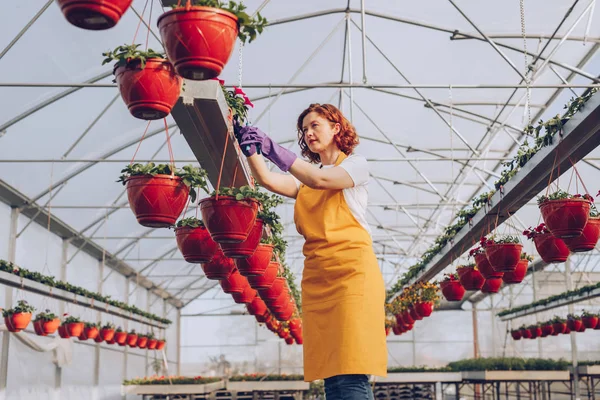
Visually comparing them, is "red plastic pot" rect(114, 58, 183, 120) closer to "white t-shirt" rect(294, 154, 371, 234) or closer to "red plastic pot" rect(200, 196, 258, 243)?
"white t-shirt" rect(294, 154, 371, 234)

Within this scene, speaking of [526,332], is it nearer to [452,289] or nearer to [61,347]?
[452,289]

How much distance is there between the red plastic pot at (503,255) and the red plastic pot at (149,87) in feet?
14.2

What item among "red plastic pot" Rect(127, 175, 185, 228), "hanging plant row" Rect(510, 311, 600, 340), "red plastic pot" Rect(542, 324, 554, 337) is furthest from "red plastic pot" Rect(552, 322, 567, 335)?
"red plastic pot" Rect(127, 175, 185, 228)

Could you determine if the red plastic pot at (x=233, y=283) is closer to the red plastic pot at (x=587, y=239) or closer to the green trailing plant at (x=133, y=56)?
the red plastic pot at (x=587, y=239)

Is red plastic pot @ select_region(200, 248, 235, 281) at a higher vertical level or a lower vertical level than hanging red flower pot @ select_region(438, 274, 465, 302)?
lower

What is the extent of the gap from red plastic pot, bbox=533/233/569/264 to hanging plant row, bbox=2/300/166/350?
6.42 metres

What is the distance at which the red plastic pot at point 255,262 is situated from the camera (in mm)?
4684

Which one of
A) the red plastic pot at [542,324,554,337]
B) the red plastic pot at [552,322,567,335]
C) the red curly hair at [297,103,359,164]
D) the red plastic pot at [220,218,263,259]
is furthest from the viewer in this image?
the red plastic pot at [542,324,554,337]

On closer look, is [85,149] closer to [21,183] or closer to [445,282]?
[21,183]

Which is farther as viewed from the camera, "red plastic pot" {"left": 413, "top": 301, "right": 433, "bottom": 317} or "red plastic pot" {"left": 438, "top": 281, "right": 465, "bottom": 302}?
"red plastic pot" {"left": 413, "top": 301, "right": 433, "bottom": 317}

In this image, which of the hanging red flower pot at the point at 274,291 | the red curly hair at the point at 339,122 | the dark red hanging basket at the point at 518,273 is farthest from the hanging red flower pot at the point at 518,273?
the red curly hair at the point at 339,122

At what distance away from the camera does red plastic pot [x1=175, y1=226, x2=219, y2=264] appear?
4.10 metres

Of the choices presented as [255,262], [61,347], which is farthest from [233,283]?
[61,347]

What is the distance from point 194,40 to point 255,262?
9.04ft
